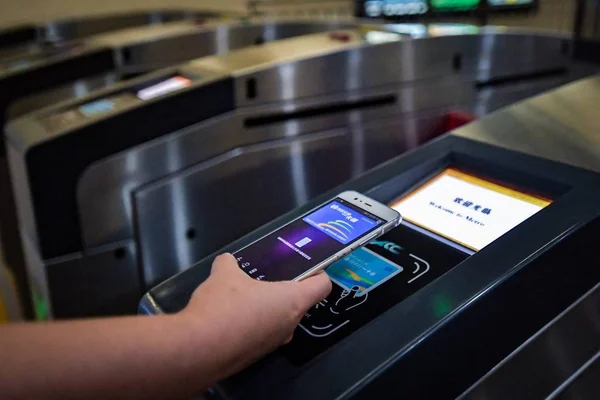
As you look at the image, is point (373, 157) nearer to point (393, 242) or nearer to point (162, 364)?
point (393, 242)

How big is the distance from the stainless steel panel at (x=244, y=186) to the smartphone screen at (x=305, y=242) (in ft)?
1.56

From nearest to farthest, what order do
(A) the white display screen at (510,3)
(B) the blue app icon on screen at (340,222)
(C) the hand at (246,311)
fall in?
(C) the hand at (246,311) < (B) the blue app icon on screen at (340,222) < (A) the white display screen at (510,3)

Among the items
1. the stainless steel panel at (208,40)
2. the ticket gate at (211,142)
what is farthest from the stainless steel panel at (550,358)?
the stainless steel panel at (208,40)

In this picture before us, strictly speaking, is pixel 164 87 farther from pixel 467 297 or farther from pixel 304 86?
pixel 467 297

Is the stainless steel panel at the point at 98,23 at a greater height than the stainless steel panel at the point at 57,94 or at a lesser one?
greater

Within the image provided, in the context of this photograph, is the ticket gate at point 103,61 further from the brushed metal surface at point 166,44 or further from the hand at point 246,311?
the hand at point 246,311

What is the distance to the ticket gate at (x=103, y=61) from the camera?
1435mm

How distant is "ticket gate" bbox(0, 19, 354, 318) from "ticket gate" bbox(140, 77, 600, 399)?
95 centimetres

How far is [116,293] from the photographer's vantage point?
96cm

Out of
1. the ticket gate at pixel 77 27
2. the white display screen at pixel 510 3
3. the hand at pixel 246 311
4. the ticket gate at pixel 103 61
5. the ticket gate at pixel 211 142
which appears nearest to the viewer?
the hand at pixel 246 311

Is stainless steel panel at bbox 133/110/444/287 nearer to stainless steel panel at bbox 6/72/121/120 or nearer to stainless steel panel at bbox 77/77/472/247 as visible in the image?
stainless steel panel at bbox 77/77/472/247

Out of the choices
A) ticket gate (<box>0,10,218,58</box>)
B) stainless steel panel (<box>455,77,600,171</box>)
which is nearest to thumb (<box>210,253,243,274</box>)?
stainless steel panel (<box>455,77,600,171</box>)

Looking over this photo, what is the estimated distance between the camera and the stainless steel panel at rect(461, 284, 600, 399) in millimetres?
419

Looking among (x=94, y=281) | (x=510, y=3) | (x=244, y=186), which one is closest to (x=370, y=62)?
(x=244, y=186)
